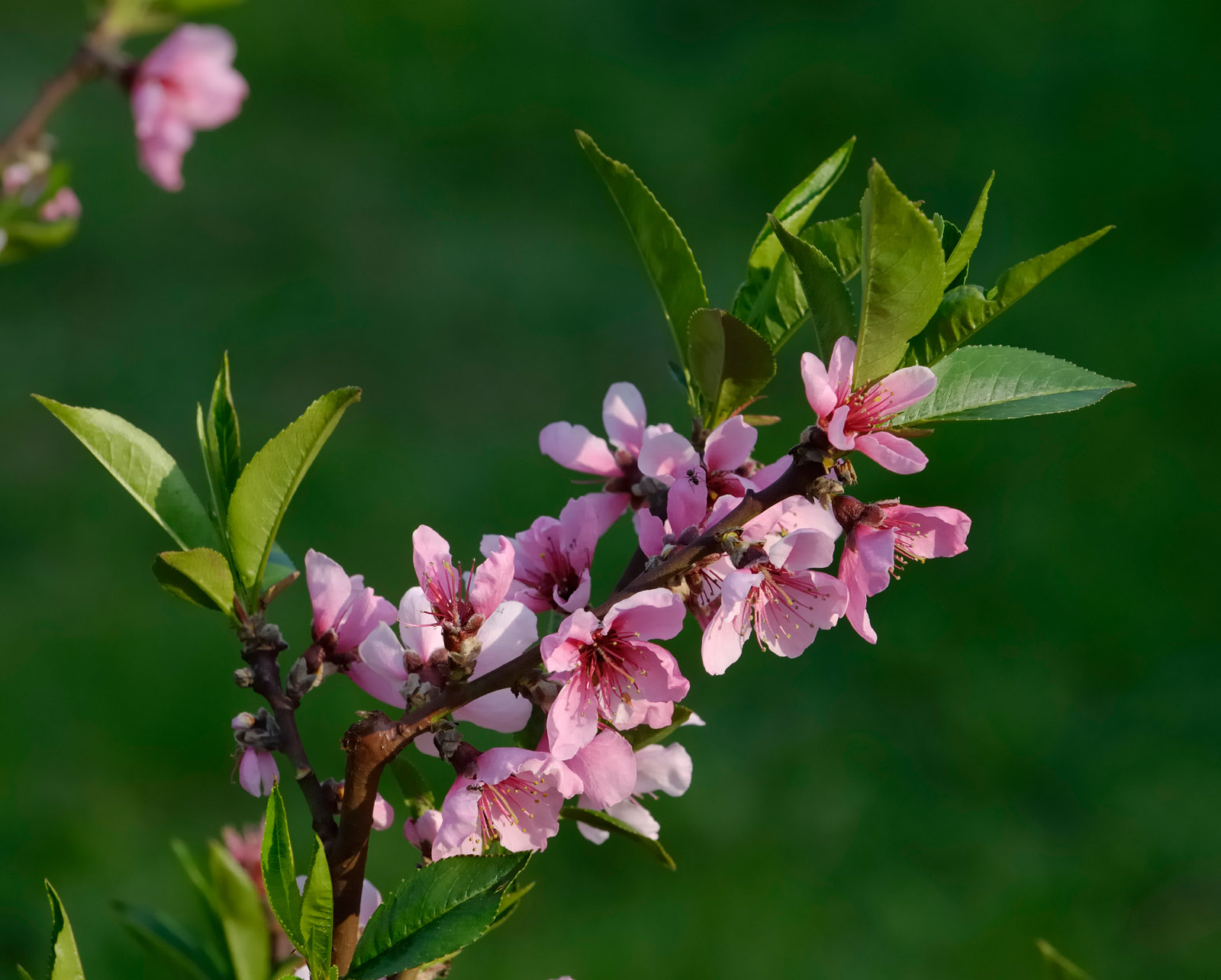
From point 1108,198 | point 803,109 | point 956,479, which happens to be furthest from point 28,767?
point 1108,198

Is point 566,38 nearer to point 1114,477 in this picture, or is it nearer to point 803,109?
point 803,109

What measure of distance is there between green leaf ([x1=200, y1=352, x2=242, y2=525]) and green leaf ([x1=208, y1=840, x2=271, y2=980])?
0.37 m

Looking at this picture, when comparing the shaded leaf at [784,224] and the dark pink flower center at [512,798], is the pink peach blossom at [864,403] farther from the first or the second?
the dark pink flower center at [512,798]

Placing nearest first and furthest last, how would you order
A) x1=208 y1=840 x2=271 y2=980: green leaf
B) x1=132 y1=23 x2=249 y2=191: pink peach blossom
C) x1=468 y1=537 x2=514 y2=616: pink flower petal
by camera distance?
x1=468 y1=537 x2=514 y2=616: pink flower petal, x1=208 y1=840 x2=271 y2=980: green leaf, x1=132 y1=23 x2=249 y2=191: pink peach blossom

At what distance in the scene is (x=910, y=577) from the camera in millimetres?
3365

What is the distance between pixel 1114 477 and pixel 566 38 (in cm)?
296

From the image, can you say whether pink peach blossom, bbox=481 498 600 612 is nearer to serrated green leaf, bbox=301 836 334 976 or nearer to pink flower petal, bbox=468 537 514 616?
pink flower petal, bbox=468 537 514 616

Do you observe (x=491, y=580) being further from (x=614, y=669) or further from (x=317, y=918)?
(x=317, y=918)

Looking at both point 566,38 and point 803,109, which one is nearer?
point 803,109

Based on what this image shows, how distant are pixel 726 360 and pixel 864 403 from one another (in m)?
0.10

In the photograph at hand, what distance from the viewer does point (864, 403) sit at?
806 millimetres

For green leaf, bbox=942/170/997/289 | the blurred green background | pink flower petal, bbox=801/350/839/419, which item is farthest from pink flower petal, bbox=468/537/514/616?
the blurred green background

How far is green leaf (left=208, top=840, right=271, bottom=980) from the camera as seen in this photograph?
1.08 m

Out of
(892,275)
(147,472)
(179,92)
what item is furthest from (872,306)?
(179,92)
